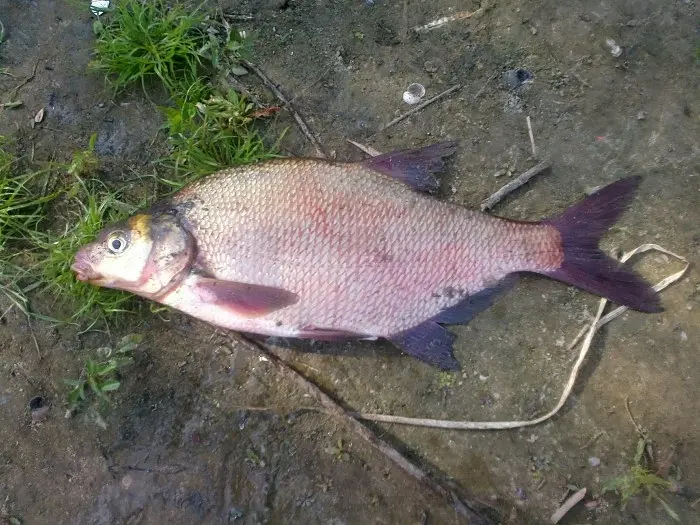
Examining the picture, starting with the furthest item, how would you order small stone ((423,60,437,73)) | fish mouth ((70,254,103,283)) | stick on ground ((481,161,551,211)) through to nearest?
1. small stone ((423,60,437,73))
2. stick on ground ((481,161,551,211))
3. fish mouth ((70,254,103,283))

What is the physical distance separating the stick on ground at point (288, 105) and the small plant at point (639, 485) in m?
2.43

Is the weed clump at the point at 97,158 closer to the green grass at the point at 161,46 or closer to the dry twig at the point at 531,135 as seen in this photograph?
the green grass at the point at 161,46

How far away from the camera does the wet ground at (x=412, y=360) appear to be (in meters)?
2.70

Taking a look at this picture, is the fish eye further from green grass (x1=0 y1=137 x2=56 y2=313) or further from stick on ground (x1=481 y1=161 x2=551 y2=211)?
stick on ground (x1=481 y1=161 x2=551 y2=211)

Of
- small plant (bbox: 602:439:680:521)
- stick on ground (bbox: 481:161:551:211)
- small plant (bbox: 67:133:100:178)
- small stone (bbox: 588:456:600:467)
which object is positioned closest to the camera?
small plant (bbox: 602:439:680:521)

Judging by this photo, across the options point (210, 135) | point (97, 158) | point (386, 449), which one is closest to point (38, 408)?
point (97, 158)

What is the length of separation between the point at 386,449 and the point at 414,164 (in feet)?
5.13

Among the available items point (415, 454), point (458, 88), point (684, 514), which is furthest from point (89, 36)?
point (684, 514)

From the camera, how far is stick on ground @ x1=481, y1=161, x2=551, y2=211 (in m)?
2.98

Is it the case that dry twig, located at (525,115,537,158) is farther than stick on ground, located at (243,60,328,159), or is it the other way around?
stick on ground, located at (243,60,328,159)

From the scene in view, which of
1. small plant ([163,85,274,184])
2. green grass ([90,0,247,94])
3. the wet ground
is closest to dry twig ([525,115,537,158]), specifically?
the wet ground

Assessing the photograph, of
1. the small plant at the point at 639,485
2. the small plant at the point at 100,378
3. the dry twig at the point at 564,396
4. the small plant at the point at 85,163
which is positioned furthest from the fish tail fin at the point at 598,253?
the small plant at the point at 85,163

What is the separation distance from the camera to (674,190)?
9.52ft

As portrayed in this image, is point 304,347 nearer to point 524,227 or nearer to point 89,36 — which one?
point 524,227
